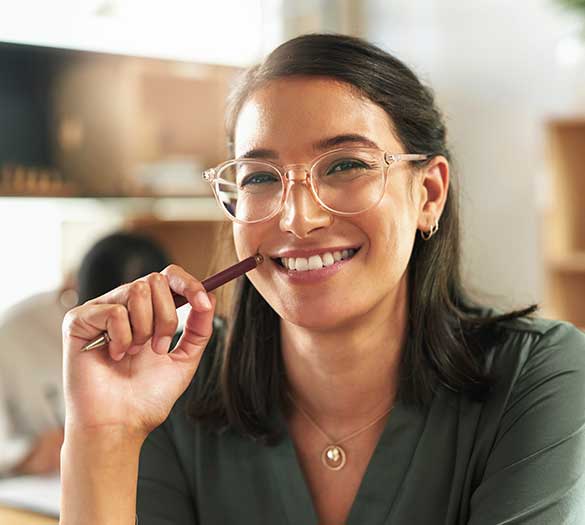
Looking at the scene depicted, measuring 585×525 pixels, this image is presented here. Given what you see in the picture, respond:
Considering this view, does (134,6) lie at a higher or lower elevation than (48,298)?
higher

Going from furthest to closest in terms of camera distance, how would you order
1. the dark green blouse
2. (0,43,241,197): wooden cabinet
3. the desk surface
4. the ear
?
(0,43,241,197): wooden cabinet → the desk surface → the ear → the dark green blouse

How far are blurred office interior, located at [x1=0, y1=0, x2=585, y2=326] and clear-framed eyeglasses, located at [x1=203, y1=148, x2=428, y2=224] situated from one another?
1.86 metres

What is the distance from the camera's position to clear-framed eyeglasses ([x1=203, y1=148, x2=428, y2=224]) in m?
1.26

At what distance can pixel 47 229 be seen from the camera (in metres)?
3.54

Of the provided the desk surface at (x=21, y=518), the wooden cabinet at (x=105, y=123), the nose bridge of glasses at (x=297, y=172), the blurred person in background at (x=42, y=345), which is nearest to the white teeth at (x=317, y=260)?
the nose bridge of glasses at (x=297, y=172)

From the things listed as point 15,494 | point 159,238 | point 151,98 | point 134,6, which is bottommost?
point 15,494

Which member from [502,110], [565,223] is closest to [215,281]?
[565,223]

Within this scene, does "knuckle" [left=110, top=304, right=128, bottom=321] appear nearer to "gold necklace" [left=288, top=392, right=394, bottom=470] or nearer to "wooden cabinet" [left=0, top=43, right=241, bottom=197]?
"gold necklace" [left=288, top=392, right=394, bottom=470]

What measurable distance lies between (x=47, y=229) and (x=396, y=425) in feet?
8.06

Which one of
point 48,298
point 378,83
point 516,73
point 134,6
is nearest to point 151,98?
point 134,6

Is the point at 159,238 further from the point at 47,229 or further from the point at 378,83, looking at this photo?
the point at 378,83

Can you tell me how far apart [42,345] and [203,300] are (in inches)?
59.2

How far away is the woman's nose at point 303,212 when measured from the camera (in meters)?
1.26

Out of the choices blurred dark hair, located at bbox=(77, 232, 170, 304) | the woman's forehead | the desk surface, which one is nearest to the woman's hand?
the woman's forehead
